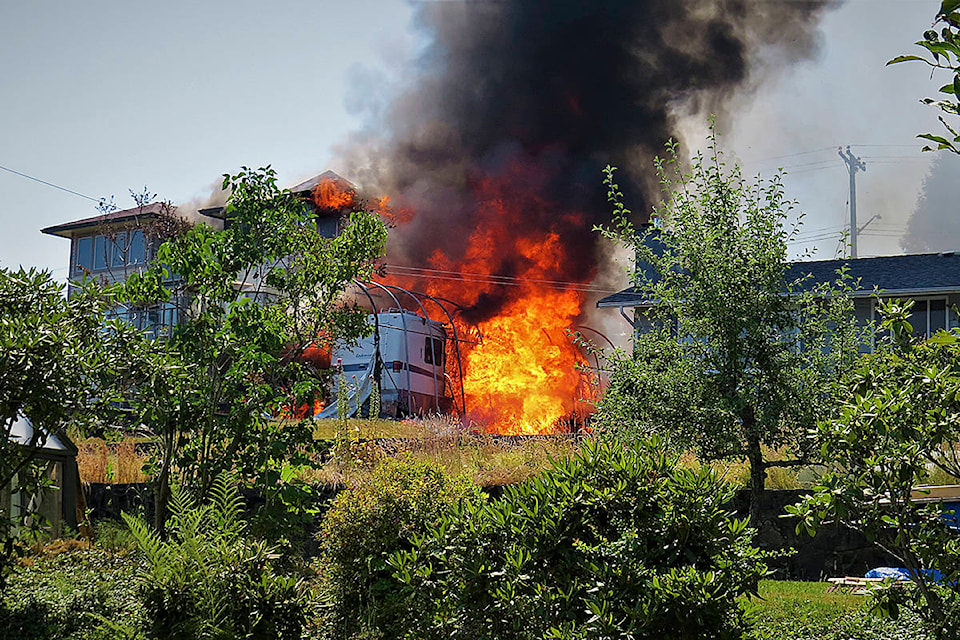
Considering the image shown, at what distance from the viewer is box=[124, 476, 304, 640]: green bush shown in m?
6.24

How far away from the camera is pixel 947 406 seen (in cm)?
496

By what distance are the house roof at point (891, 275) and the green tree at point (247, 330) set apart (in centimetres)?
1400

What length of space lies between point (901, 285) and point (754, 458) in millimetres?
14828

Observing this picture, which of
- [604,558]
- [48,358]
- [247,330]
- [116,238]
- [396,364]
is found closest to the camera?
[604,558]

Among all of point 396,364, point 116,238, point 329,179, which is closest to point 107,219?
point 116,238

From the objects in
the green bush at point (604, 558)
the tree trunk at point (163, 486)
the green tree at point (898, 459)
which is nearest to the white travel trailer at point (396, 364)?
the tree trunk at point (163, 486)

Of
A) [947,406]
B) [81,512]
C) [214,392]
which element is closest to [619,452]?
[947,406]

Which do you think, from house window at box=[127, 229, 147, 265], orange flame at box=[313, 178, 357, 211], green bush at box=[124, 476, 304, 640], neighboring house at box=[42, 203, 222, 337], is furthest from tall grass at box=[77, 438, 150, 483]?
house window at box=[127, 229, 147, 265]

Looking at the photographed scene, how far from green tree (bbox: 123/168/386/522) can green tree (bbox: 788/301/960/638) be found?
20.7ft

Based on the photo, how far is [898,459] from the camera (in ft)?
16.8

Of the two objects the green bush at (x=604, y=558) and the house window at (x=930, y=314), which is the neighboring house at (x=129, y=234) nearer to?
the house window at (x=930, y=314)

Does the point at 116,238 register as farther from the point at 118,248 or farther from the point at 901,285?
the point at 901,285

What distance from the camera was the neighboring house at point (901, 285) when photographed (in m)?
25.1

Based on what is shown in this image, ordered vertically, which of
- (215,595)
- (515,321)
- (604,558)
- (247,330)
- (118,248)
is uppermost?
(118,248)
